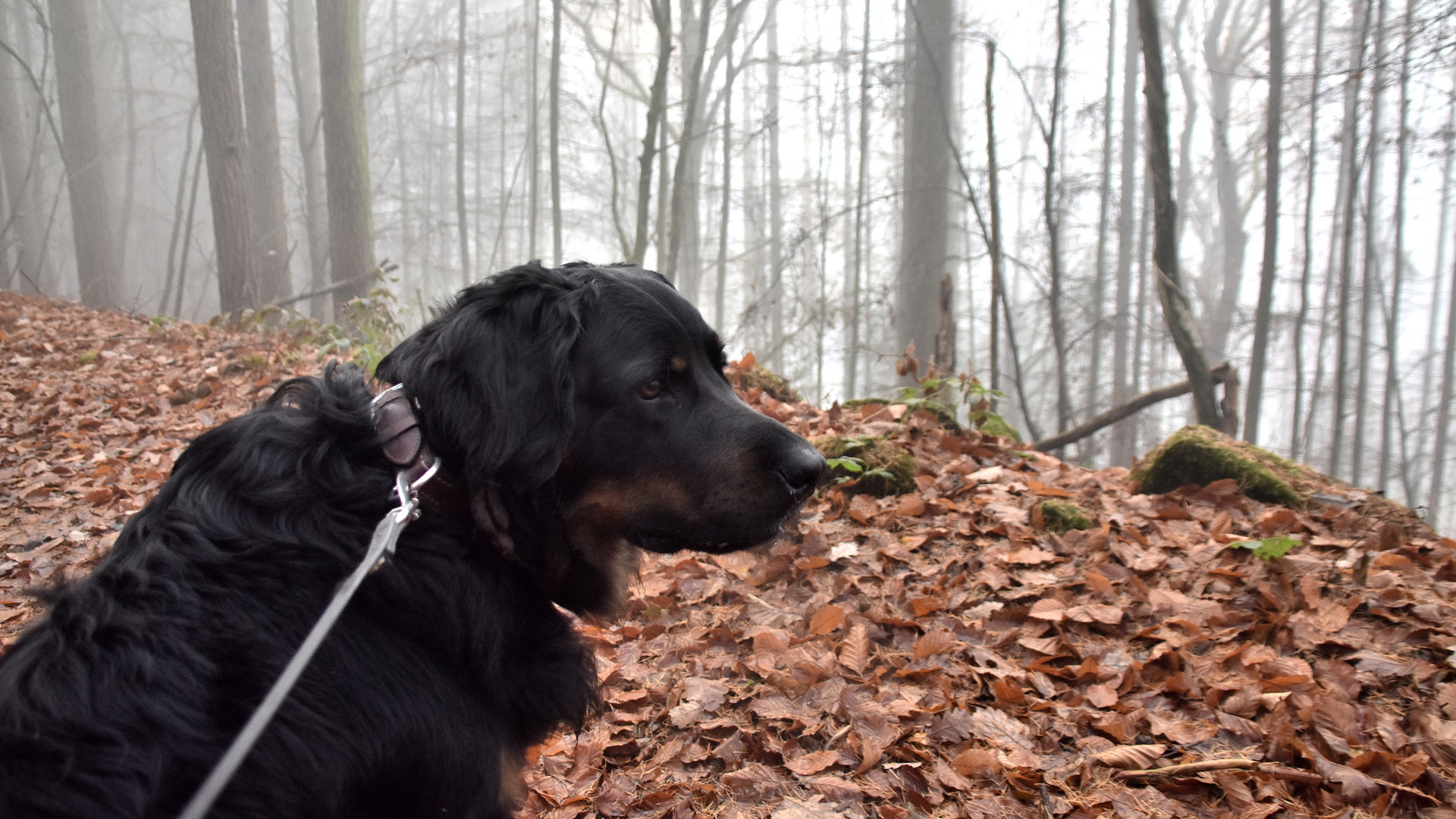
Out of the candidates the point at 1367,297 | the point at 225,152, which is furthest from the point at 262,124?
the point at 1367,297

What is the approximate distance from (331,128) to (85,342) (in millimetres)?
5335

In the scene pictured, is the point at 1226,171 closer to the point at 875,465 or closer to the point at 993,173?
the point at 993,173

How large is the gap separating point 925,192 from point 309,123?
2291cm

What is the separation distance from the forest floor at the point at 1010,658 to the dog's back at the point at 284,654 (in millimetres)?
770

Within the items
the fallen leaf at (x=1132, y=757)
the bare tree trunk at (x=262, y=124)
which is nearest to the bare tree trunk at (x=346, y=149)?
the bare tree trunk at (x=262, y=124)

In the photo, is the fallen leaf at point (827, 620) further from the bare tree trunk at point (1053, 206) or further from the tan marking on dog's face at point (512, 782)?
the bare tree trunk at point (1053, 206)

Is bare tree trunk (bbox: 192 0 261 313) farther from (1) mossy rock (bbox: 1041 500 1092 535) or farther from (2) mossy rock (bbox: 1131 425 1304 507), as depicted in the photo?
(2) mossy rock (bbox: 1131 425 1304 507)

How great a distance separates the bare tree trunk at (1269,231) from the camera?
44.1 feet

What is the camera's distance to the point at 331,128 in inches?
501

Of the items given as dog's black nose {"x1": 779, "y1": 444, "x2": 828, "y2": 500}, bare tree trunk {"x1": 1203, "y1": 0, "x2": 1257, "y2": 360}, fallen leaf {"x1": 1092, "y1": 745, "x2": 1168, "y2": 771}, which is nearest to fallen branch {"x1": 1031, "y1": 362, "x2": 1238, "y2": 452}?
fallen leaf {"x1": 1092, "y1": 745, "x2": 1168, "y2": 771}

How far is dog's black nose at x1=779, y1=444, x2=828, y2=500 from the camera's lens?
2.42 metres

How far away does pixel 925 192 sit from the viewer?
1320 centimetres

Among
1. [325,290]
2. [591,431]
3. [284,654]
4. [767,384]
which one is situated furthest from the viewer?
[325,290]

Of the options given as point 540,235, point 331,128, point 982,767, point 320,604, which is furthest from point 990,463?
point 540,235
